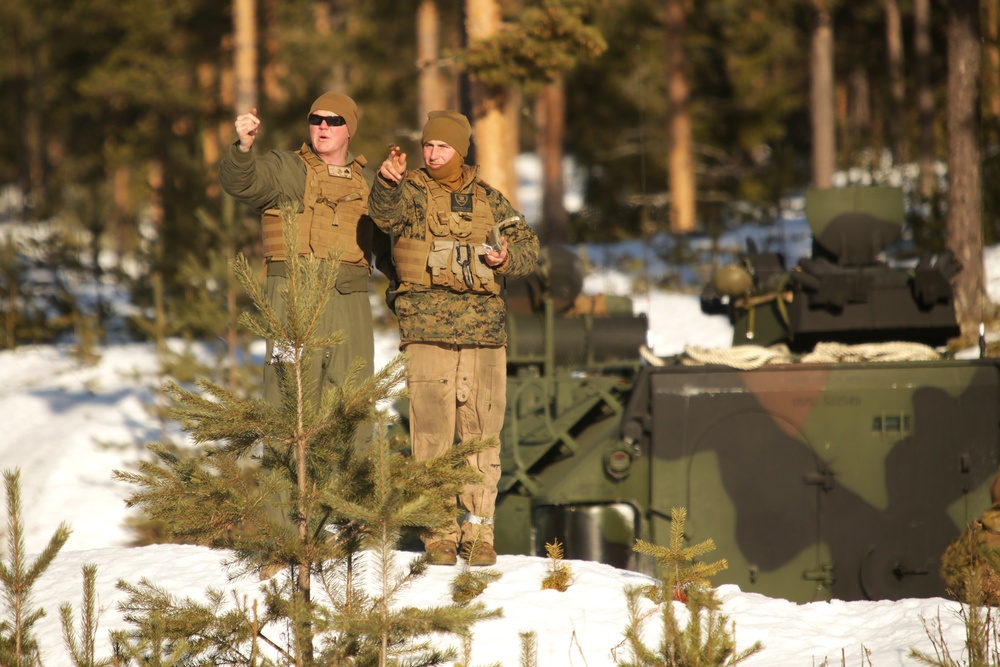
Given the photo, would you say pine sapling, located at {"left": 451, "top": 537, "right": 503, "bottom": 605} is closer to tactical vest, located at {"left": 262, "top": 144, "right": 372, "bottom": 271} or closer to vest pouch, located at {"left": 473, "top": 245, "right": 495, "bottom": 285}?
vest pouch, located at {"left": 473, "top": 245, "right": 495, "bottom": 285}

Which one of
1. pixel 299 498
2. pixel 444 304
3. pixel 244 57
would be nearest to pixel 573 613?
pixel 444 304

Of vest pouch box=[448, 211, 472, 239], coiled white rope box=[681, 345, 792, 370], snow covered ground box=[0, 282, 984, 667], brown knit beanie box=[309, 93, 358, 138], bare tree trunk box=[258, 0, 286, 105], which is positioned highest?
bare tree trunk box=[258, 0, 286, 105]

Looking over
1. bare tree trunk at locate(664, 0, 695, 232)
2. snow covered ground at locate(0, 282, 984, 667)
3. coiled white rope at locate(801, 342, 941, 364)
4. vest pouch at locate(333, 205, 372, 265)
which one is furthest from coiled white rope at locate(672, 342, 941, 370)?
bare tree trunk at locate(664, 0, 695, 232)

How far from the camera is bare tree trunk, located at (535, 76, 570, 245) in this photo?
22203 millimetres

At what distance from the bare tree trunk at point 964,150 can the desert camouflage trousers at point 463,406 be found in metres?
8.60

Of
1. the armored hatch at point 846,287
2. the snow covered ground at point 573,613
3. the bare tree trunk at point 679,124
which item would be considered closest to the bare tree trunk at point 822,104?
the bare tree trunk at point 679,124

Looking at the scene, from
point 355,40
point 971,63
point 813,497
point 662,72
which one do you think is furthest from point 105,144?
point 813,497

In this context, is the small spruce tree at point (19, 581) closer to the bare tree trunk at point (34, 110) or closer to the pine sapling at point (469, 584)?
the pine sapling at point (469, 584)

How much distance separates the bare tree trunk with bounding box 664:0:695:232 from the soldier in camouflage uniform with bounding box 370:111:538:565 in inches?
652

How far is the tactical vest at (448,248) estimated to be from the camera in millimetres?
5078

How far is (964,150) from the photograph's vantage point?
1285cm

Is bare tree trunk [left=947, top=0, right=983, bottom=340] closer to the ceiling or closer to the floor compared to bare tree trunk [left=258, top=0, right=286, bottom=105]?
closer to the floor

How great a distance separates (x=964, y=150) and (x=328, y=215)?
9.74 m

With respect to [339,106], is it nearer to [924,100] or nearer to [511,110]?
[924,100]
